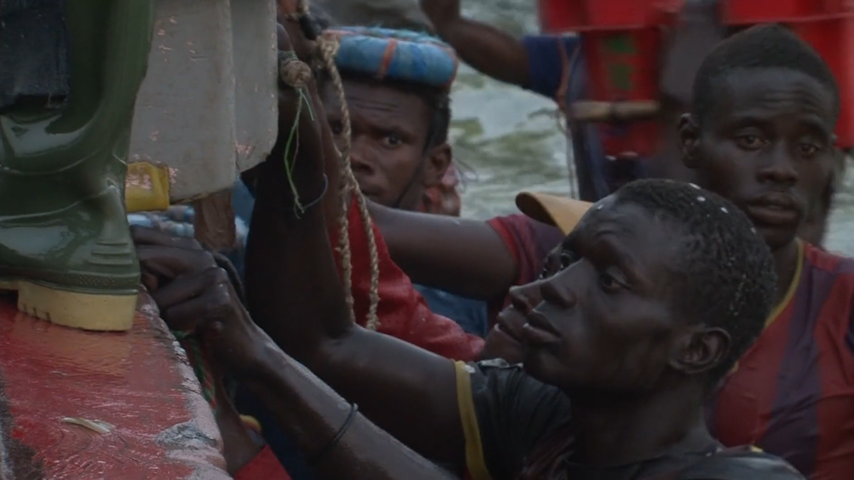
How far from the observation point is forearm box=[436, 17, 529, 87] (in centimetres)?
513

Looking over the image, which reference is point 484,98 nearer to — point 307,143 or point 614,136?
point 614,136

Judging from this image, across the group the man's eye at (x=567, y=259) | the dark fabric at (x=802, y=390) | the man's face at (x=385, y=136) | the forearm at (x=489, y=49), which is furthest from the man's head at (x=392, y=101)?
the man's eye at (x=567, y=259)

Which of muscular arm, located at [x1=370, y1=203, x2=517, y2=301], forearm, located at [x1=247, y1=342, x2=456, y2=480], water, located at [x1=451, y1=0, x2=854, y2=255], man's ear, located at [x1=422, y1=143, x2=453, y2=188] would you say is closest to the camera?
forearm, located at [x1=247, y1=342, x2=456, y2=480]

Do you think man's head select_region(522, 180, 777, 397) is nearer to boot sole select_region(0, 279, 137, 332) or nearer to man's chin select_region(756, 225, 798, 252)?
boot sole select_region(0, 279, 137, 332)

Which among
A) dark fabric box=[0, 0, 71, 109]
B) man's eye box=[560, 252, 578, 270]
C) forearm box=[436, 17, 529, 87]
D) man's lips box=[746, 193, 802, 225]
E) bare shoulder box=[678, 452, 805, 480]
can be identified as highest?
dark fabric box=[0, 0, 71, 109]

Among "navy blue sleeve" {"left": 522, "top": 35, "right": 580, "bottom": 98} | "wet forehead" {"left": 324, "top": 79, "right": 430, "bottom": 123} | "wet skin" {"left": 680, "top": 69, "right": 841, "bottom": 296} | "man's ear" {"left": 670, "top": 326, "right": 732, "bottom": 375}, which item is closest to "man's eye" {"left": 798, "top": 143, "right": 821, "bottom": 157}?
"wet skin" {"left": 680, "top": 69, "right": 841, "bottom": 296}

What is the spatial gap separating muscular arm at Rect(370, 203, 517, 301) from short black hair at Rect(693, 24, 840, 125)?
0.53 meters

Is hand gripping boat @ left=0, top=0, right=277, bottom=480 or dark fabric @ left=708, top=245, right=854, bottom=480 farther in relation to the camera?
dark fabric @ left=708, top=245, right=854, bottom=480

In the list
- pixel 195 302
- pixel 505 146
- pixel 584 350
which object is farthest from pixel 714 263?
pixel 505 146

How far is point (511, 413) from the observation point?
231cm

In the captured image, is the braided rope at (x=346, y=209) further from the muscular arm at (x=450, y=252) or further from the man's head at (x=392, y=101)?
the man's head at (x=392, y=101)

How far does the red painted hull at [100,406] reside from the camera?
138cm

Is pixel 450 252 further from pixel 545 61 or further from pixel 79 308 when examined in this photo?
pixel 545 61

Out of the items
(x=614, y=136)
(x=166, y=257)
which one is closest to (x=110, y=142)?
(x=166, y=257)
